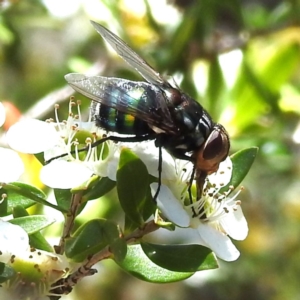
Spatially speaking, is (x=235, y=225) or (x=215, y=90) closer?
(x=235, y=225)

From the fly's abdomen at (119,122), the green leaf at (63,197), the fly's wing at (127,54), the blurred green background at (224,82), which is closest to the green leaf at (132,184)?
the green leaf at (63,197)

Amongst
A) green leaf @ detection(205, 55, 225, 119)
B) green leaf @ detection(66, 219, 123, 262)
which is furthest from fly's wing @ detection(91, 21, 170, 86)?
green leaf @ detection(205, 55, 225, 119)

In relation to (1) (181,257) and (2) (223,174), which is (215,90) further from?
(1) (181,257)

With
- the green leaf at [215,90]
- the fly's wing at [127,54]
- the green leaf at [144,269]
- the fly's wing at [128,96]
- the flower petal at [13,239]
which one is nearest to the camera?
the flower petal at [13,239]

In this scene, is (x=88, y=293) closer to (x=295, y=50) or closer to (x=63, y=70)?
(x=63, y=70)

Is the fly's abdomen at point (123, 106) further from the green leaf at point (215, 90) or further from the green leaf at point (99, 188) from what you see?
the green leaf at point (215, 90)

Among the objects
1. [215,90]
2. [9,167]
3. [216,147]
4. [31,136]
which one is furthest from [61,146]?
[215,90]
